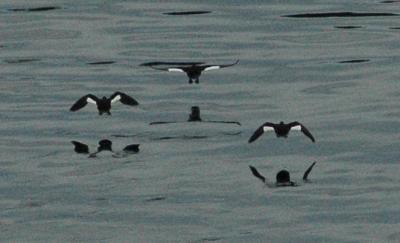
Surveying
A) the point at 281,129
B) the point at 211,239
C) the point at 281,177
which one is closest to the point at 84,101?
the point at 281,129

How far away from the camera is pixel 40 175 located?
31344mm

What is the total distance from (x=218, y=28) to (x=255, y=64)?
17.1ft

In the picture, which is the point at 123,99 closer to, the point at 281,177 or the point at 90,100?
the point at 90,100

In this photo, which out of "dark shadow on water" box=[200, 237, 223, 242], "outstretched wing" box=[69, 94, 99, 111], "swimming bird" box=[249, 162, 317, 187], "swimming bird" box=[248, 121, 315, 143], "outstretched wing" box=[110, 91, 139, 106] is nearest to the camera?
"dark shadow on water" box=[200, 237, 223, 242]

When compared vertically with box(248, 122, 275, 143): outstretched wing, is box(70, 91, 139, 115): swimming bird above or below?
above

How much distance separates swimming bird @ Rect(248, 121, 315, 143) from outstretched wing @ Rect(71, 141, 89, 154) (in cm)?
290

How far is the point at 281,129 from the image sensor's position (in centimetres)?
3328

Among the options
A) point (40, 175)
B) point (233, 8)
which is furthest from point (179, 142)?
point (233, 8)

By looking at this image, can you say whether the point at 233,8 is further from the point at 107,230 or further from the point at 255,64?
the point at 107,230

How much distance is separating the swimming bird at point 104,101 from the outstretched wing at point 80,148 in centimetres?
187

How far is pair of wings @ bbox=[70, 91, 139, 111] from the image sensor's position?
36156 mm

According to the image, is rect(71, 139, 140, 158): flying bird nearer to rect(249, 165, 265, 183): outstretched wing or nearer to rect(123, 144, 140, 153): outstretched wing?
rect(123, 144, 140, 153): outstretched wing

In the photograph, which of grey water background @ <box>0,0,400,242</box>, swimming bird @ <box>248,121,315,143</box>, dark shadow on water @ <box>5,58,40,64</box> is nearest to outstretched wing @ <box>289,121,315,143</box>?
swimming bird @ <box>248,121,315,143</box>

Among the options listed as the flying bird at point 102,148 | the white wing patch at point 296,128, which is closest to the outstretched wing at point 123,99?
the flying bird at point 102,148
